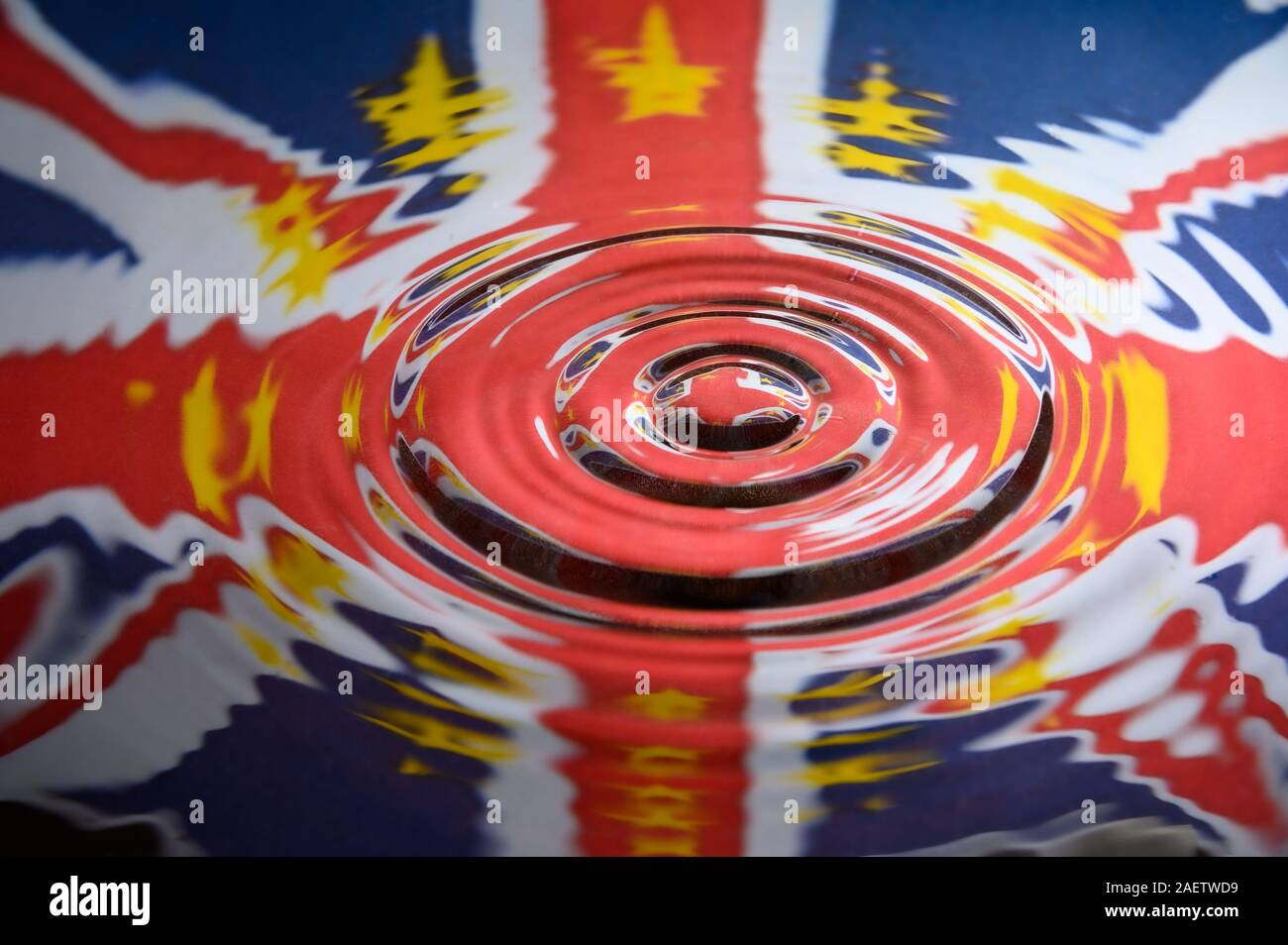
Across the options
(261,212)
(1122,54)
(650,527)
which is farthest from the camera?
(1122,54)

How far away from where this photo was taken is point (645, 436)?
746 mm

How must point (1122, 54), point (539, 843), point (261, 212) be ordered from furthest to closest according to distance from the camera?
point (1122, 54)
point (261, 212)
point (539, 843)

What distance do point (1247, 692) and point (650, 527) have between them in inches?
10.0

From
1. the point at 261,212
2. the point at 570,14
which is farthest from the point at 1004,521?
the point at 570,14

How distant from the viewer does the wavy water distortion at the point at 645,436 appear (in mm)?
609

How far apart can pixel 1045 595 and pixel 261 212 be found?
0.51 metres

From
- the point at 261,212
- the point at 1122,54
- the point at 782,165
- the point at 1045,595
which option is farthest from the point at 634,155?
the point at 1045,595

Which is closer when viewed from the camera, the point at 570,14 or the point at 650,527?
the point at 650,527

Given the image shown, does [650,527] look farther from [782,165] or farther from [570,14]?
[570,14]

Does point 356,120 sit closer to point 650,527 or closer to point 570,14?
point 570,14

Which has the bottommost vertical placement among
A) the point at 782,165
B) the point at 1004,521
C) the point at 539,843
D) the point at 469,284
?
the point at 539,843

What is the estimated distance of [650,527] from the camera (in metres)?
0.69

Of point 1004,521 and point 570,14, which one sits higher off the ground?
point 570,14

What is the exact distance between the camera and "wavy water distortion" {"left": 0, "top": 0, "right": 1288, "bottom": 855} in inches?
24.0
